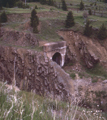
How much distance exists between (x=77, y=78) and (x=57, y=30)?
389 inches

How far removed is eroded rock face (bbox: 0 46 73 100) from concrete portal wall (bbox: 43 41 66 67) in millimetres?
1641

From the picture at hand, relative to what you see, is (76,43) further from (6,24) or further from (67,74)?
(6,24)

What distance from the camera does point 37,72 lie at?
18750mm

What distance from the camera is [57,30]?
25.0m

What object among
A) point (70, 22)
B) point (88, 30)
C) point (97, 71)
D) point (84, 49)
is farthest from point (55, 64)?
point (70, 22)

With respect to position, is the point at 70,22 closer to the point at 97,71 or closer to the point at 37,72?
the point at 97,71

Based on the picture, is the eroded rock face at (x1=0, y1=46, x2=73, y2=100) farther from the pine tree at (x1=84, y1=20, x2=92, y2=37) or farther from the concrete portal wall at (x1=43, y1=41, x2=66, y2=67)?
the pine tree at (x1=84, y1=20, x2=92, y2=37)

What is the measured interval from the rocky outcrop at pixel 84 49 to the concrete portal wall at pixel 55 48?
1.76 meters

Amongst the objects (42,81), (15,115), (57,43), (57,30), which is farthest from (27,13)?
(15,115)

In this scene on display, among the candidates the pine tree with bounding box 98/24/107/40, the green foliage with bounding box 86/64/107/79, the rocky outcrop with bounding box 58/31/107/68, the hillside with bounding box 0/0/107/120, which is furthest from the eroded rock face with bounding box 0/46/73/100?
the pine tree with bounding box 98/24/107/40

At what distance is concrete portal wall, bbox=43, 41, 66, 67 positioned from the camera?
66.2ft

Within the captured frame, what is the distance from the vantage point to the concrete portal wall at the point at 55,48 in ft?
66.2

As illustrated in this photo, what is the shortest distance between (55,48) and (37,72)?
4726mm

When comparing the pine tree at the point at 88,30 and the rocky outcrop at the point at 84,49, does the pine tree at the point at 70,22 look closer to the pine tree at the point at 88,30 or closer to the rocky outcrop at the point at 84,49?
the rocky outcrop at the point at 84,49
